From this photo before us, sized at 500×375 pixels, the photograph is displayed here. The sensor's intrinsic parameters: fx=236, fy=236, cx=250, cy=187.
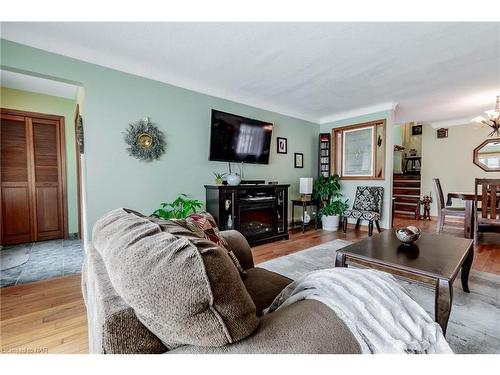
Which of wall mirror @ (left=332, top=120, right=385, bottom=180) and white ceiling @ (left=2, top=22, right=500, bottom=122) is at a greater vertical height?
white ceiling @ (left=2, top=22, right=500, bottom=122)

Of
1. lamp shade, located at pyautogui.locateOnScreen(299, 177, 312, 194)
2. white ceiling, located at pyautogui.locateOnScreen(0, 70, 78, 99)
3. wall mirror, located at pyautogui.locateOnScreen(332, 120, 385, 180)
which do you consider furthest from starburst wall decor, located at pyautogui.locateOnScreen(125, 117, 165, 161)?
wall mirror, located at pyautogui.locateOnScreen(332, 120, 385, 180)

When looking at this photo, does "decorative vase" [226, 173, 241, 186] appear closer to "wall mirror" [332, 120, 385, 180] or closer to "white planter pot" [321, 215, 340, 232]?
"white planter pot" [321, 215, 340, 232]

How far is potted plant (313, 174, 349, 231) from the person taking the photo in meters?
4.60

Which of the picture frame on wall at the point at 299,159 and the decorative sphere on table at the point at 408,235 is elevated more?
the picture frame on wall at the point at 299,159

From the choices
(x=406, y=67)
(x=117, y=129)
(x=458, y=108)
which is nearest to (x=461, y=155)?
(x=458, y=108)

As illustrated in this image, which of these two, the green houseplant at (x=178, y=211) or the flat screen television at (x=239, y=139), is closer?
the green houseplant at (x=178, y=211)

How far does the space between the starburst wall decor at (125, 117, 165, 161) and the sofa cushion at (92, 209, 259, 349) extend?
2499mm

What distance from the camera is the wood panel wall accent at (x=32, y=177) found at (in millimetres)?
3430

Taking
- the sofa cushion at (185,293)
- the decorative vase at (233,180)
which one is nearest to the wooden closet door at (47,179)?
the decorative vase at (233,180)

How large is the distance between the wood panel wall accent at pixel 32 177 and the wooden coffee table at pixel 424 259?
434 cm

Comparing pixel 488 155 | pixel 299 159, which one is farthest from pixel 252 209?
pixel 488 155

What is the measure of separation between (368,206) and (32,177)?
5.58 meters

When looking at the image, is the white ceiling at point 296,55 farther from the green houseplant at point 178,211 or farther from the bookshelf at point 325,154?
the green houseplant at point 178,211
